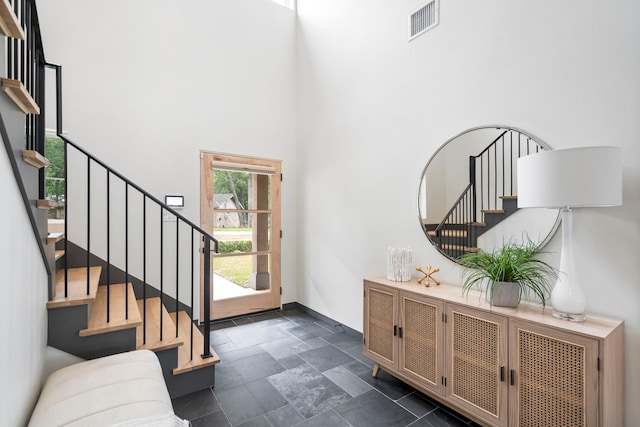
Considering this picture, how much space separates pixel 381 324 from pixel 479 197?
1.25 metres

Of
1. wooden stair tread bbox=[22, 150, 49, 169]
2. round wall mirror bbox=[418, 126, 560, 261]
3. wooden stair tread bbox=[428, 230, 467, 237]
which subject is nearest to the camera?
wooden stair tread bbox=[22, 150, 49, 169]

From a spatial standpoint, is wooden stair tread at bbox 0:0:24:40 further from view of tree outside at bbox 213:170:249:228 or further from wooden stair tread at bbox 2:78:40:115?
view of tree outside at bbox 213:170:249:228

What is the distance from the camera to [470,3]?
2.42m

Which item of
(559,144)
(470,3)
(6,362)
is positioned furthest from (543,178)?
(6,362)

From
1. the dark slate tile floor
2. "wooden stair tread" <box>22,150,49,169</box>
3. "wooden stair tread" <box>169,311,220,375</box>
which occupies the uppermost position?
"wooden stair tread" <box>22,150,49,169</box>

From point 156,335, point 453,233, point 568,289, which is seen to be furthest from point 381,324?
point 156,335

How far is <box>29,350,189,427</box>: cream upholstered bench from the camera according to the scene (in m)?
1.34

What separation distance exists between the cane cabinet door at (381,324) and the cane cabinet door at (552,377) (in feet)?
2.82

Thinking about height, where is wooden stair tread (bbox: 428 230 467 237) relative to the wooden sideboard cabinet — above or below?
above

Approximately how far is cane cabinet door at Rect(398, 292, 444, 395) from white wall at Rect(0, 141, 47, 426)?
2170mm

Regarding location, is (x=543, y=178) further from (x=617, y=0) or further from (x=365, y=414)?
(x=365, y=414)

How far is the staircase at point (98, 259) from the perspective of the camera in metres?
1.62

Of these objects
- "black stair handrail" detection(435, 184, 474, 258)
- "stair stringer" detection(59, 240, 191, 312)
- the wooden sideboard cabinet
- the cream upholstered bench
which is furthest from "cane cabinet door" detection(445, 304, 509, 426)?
"stair stringer" detection(59, 240, 191, 312)

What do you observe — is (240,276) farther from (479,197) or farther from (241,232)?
(479,197)
